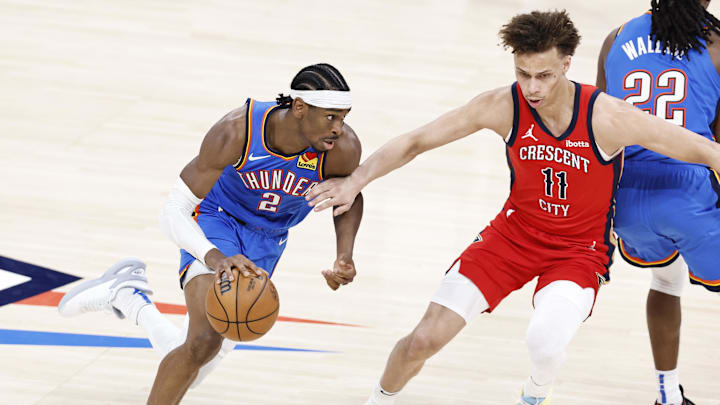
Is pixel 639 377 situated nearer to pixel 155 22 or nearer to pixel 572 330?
pixel 572 330

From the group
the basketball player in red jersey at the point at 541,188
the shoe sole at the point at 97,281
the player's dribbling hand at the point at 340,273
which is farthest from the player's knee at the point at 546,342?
the shoe sole at the point at 97,281

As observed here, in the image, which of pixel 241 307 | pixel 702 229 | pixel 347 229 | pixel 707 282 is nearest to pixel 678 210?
pixel 702 229

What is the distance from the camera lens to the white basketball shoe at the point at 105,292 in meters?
5.66

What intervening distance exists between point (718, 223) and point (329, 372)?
2.15 m

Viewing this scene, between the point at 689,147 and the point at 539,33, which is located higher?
the point at 539,33

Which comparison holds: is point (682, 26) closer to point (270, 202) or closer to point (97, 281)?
point (270, 202)

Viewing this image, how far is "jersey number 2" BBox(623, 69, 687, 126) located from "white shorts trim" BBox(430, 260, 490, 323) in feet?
3.57

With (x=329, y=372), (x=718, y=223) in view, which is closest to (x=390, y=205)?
(x=329, y=372)

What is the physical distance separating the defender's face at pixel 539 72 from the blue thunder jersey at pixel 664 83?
1.86ft

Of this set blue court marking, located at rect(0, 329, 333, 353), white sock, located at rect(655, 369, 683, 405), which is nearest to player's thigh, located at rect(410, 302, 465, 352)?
white sock, located at rect(655, 369, 683, 405)

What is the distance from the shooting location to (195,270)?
16.2ft

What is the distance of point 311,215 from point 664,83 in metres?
3.37

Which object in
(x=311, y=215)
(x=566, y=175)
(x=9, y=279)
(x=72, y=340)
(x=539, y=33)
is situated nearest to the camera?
(x=539, y=33)

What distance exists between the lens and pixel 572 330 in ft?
14.8
